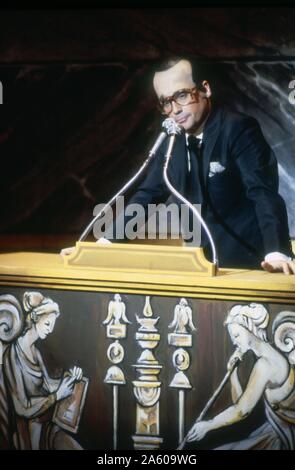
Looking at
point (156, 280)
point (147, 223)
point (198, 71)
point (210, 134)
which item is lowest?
point (156, 280)

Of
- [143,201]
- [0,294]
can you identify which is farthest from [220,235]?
[0,294]

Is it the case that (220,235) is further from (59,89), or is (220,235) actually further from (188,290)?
(59,89)

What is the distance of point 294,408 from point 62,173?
4.51ft

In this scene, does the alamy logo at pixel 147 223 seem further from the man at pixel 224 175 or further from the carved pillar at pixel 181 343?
the carved pillar at pixel 181 343

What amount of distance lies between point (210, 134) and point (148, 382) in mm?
1041

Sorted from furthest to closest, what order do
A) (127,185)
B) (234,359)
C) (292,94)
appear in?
1. (127,185)
2. (292,94)
3. (234,359)

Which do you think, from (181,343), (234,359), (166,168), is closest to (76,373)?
(181,343)

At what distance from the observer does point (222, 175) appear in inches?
115

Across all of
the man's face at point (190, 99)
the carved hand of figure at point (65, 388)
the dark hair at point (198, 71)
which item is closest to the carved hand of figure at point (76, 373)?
the carved hand of figure at point (65, 388)

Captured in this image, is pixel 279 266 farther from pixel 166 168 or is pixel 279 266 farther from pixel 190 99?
pixel 190 99

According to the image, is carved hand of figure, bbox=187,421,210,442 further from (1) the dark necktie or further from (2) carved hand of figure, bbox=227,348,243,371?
(1) the dark necktie

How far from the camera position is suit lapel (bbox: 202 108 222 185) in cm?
292

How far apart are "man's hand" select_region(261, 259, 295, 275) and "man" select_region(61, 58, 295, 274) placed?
0.8 inches

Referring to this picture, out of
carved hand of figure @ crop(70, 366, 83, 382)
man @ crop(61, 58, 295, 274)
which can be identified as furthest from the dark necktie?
carved hand of figure @ crop(70, 366, 83, 382)
